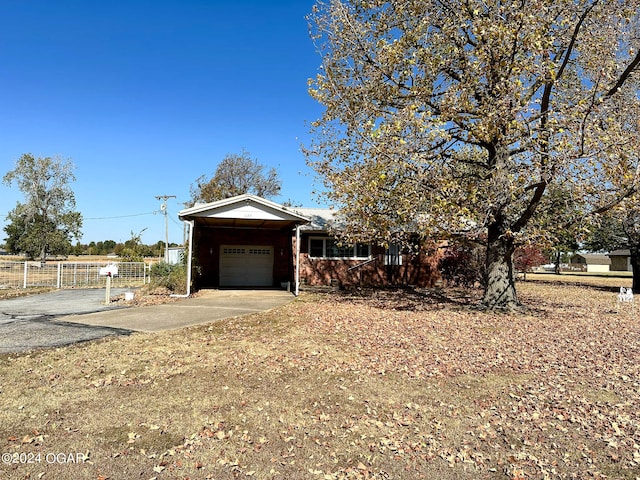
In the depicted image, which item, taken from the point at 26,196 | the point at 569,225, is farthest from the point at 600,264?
the point at 26,196

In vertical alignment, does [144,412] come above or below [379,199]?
below

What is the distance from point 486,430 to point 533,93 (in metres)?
8.75

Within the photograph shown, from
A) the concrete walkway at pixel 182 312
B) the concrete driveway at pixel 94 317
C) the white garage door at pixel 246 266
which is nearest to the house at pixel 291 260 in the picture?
the white garage door at pixel 246 266

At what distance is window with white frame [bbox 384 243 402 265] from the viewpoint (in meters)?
20.6

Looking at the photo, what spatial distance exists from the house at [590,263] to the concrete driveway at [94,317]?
6922 centimetres

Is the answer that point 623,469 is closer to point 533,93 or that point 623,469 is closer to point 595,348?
point 595,348

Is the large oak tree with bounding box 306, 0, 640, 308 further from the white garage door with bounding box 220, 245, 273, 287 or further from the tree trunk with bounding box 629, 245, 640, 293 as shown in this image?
the tree trunk with bounding box 629, 245, 640, 293

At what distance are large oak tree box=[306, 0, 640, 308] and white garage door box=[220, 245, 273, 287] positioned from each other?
806 centimetres

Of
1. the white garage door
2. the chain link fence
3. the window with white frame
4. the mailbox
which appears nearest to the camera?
the mailbox

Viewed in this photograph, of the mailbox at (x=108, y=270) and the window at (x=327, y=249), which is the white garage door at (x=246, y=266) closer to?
the window at (x=327, y=249)

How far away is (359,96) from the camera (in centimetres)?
1172

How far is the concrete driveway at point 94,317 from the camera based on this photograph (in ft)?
25.9

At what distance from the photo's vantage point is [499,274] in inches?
468

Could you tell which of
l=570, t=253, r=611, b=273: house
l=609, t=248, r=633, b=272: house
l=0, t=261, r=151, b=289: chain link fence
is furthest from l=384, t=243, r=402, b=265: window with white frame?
l=570, t=253, r=611, b=273: house
